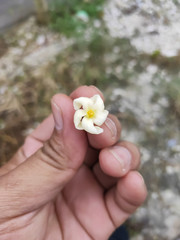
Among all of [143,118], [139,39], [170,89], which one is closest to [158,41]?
[139,39]

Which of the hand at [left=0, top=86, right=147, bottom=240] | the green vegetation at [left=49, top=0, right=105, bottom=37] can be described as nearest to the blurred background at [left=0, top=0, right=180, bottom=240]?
the green vegetation at [left=49, top=0, right=105, bottom=37]

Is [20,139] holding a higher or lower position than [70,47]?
lower

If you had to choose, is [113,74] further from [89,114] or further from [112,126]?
[89,114]

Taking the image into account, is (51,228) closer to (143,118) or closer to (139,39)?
(143,118)

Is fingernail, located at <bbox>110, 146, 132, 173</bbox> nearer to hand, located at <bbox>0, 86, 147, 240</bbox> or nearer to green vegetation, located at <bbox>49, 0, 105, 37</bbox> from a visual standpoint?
hand, located at <bbox>0, 86, 147, 240</bbox>

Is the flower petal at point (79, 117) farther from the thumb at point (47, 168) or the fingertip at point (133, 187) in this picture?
the fingertip at point (133, 187)

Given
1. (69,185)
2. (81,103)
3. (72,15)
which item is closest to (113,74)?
(72,15)

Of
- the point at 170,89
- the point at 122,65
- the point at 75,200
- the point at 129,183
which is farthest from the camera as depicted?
the point at 122,65

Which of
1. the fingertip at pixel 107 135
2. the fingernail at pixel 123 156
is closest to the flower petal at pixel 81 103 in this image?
the fingertip at pixel 107 135
